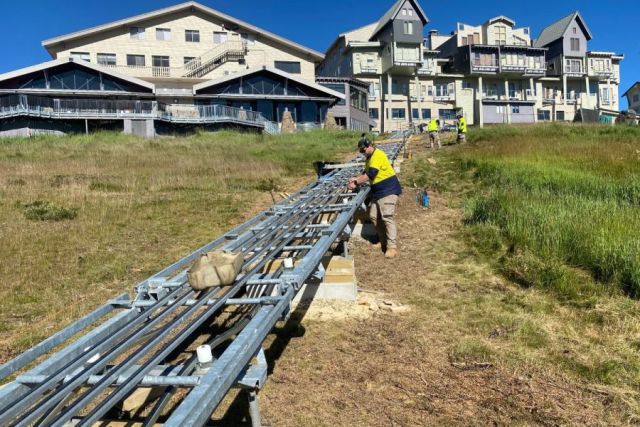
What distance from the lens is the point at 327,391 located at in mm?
3939

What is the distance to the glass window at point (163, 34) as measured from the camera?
4106 centimetres

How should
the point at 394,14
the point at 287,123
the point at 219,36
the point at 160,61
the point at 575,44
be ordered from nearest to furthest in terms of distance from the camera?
the point at 287,123 < the point at 160,61 < the point at 219,36 < the point at 394,14 < the point at 575,44

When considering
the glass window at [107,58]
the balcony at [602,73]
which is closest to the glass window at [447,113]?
the balcony at [602,73]

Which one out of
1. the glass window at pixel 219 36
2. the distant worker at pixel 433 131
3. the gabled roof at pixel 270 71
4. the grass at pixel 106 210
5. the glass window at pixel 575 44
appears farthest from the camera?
the glass window at pixel 575 44

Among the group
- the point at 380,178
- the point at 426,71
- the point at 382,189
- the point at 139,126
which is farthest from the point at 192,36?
the point at 382,189

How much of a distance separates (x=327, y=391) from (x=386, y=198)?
4.27 metres

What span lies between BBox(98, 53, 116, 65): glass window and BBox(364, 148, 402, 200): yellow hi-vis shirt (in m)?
38.3

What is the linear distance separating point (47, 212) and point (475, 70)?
5028 centimetres

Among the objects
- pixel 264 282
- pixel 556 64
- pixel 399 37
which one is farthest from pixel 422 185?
pixel 556 64

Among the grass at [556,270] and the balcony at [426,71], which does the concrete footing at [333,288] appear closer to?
the grass at [556,270]

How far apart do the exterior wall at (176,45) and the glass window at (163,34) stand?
10.1 inches

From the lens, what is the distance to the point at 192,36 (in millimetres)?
41938

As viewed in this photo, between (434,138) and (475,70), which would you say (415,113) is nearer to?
(475,70)

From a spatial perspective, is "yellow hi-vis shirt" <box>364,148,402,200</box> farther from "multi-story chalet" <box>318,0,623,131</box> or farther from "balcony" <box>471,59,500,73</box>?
"balcony" <box>471,59,500,73</box>
